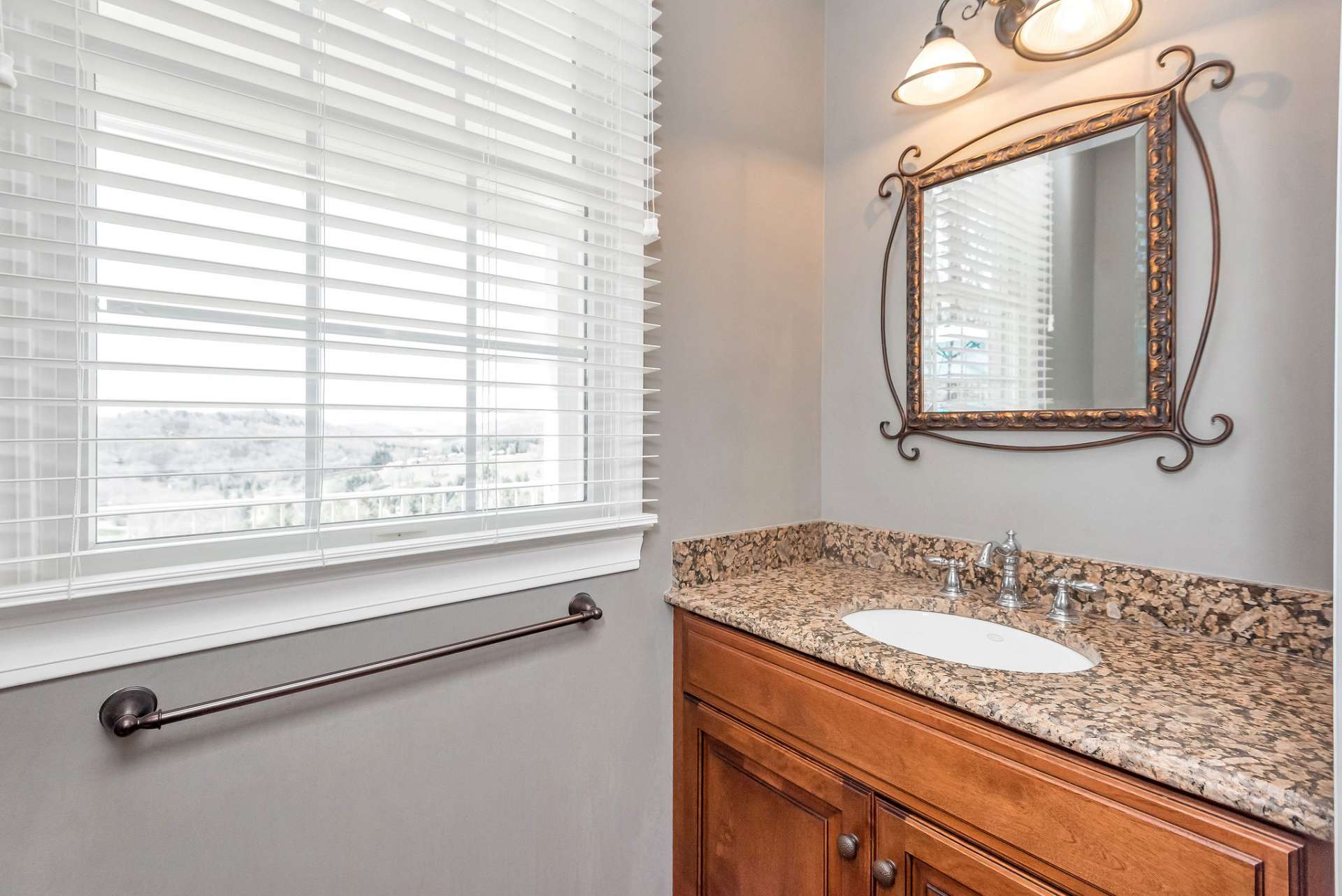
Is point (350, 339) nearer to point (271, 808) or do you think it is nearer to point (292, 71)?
point (292, 71)

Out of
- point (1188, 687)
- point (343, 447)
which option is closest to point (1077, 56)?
point (1188, 687)

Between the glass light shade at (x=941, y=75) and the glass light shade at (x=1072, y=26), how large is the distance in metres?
0.09

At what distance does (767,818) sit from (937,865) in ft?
1.24

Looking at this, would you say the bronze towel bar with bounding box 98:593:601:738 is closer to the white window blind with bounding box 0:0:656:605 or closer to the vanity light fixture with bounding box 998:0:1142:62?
the white window blind with bounding box 0:0:656:605

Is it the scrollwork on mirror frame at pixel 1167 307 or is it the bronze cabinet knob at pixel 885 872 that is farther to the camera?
the scrollwork on mirror frame at pixel 1167 307

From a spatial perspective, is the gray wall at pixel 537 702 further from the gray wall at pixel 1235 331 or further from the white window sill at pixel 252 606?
the gray wall at pixel 1235 331

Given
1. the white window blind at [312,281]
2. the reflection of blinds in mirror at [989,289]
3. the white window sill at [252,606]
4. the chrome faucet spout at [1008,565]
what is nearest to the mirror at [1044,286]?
the reflection of blinds in mirror at [989,289]

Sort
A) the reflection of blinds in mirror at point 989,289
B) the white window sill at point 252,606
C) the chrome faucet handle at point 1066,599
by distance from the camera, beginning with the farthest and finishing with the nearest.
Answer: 1. the reflection of blinds in mirror at point 989,289
2. the chrome faucet handle at point 1066,599
3. the white window sill at point 252,606

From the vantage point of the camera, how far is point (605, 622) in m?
1.30

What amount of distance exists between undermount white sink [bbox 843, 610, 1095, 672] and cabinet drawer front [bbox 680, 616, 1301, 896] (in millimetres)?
186

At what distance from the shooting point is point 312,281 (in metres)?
0.90

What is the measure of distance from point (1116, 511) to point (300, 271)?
60.7 inches

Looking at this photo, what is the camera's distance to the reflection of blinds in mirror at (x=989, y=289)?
131 centimetres

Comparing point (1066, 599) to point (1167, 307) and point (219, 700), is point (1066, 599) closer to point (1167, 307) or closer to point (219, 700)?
point (1167, 307)
